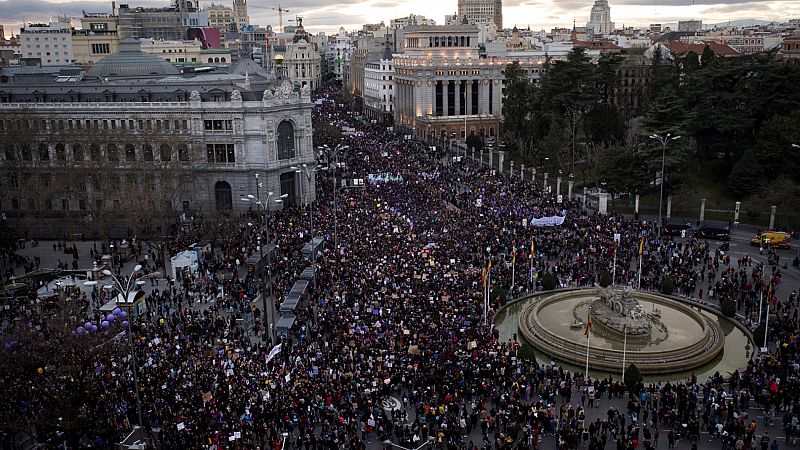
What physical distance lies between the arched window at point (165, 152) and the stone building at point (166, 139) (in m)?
0.14

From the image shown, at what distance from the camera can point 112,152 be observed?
59.7 metres

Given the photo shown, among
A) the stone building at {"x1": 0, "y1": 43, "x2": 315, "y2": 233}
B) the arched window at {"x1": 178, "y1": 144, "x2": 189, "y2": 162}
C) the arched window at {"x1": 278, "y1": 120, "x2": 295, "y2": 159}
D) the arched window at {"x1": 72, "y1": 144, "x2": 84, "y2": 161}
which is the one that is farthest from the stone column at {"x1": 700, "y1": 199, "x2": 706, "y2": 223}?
the arched window at {"x1": 72, "y1": 144, "x2": 84, "y2": 161}

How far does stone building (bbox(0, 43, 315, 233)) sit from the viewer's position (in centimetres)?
5775

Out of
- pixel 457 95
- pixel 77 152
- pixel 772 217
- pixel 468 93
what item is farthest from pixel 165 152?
pixel 468 93

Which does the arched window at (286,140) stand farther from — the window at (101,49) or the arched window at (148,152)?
the window at (101,49)

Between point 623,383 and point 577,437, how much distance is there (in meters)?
5.52

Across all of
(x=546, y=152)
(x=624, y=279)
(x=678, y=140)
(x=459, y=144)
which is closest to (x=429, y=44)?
(x=459, y=144)

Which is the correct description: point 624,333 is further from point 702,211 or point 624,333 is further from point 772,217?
point 702,211

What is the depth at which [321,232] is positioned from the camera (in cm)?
5000

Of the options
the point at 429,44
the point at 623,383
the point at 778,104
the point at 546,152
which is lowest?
the point at 623,383

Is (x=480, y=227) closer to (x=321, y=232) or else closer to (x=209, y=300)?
(x=321, y=232)

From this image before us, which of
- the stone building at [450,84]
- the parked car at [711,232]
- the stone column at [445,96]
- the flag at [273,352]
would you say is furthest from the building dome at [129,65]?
the parked car at [711,232]

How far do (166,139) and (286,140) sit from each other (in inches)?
412

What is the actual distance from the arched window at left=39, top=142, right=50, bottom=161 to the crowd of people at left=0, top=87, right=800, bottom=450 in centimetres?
1895
